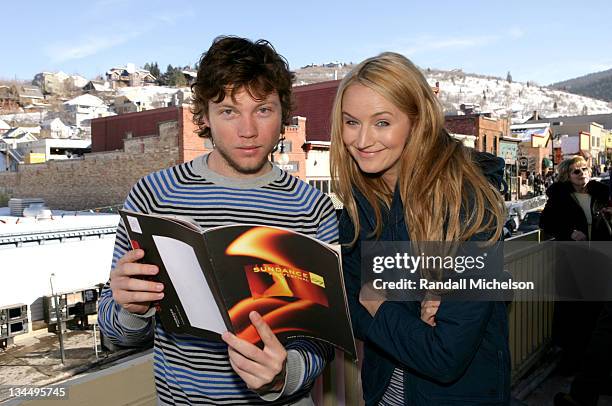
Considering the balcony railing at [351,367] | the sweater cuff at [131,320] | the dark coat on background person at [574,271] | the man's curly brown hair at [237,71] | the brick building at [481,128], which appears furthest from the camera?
the brick building at [481,128]

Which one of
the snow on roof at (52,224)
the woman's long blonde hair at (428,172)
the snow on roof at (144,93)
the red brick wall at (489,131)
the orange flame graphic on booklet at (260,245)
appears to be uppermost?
the snow on roof at (144,93)

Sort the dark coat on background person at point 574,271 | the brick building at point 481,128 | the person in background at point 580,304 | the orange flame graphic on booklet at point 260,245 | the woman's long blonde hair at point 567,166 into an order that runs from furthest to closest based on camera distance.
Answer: the brick building at point 481,128
the woman's long blonde hair at point 567,166
the dark coat on background person at point 574,271
the person in background at point 580,304
the orange flame graphic on booklet at point 260,245

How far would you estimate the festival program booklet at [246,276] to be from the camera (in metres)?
1.36

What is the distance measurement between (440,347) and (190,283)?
814 mm

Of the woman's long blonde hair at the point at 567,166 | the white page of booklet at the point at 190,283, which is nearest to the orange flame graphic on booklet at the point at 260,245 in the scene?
the white page of booklet at the point at 190,283

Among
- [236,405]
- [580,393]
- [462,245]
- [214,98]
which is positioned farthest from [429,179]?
[580,393]

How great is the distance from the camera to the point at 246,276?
4.56 feet

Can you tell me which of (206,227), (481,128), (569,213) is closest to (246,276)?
(206,227)

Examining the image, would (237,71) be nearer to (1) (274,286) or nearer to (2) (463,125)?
(1) (274,286)

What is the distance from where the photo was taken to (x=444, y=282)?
161 cm

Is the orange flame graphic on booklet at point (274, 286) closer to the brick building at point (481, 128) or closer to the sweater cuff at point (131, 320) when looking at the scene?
the sweater cuff at point (131, 320)

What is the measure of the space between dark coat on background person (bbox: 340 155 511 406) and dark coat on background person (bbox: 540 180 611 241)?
11.1 ft

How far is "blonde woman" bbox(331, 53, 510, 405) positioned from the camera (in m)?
1.59

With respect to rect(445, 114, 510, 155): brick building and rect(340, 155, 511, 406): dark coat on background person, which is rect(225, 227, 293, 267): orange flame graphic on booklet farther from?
rect(445, 114, 510, 155): brick building
